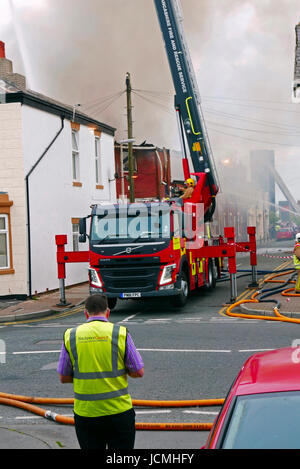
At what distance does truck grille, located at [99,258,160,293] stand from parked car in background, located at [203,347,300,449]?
34.7 feet

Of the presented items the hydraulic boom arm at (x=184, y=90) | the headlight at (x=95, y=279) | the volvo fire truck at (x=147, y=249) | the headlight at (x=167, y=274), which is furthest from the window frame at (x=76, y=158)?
the headlight at (x=167, y=274)

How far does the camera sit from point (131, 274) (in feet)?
47.5

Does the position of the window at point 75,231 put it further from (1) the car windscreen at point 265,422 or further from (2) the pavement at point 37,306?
(1) the car windscreen at point 265,422

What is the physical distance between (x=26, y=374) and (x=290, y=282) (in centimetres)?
1092

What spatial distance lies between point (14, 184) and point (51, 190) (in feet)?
6.40

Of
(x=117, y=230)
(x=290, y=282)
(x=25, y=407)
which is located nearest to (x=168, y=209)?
(x=117, y=230)

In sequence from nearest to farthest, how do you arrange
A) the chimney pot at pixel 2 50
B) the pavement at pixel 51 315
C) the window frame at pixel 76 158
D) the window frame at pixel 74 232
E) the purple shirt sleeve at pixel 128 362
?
the purple shirt sleeve at pixel 128 362
the pavement at pixel 51 315
the window frame at pixel 74 232
the chimney pot at pixel 2 50
the window frame at pixel 76 158

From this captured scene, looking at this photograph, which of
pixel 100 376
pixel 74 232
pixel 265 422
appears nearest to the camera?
pixel 265 422

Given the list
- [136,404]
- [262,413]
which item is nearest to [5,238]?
[136,404]

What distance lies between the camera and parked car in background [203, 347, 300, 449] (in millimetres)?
3129

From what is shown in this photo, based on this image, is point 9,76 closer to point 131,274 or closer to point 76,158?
point 76,158

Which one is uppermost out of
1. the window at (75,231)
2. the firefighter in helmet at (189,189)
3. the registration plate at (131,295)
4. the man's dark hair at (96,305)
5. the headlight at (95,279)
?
the firefighter in helmet at (189,189)

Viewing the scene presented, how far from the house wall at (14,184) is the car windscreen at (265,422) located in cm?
1628

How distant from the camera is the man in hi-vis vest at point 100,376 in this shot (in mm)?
4219
